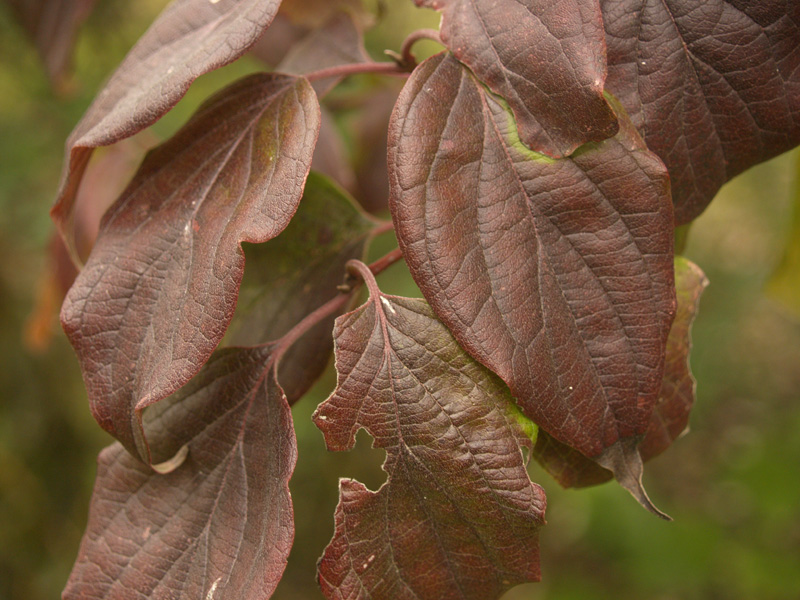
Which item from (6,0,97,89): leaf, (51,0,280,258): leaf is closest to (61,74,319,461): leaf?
(51,0,280,258): leaf

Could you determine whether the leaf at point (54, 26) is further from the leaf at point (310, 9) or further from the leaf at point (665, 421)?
the leaf at point (665, 421)

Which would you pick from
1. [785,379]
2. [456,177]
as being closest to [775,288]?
[456,177]

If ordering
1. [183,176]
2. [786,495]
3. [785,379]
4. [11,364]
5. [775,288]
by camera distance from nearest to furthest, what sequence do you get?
[183,176] < [775,288] < [786,495] < [11,364] < [785,379]

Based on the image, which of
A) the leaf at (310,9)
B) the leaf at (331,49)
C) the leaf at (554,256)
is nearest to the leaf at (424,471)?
the leaf at (554,256)

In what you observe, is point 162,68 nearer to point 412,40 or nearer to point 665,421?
point 412,40

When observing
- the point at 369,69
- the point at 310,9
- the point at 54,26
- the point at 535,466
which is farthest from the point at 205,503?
the point at 535,466

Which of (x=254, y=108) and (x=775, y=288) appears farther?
(x=775, y=288)

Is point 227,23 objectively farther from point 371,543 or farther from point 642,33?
point 371,543

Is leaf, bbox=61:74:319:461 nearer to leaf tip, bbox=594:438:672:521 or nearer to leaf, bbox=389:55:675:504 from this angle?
leaf, bbox=389:55:675:504
